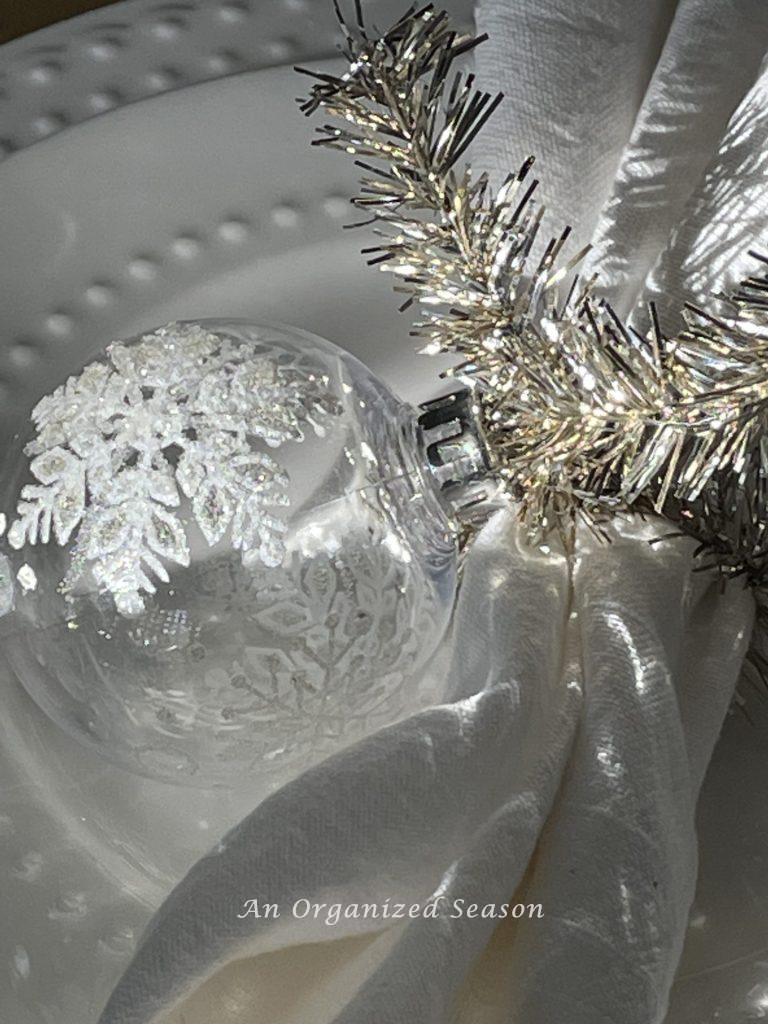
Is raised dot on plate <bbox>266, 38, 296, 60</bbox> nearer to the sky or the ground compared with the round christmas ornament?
nearer to the sky

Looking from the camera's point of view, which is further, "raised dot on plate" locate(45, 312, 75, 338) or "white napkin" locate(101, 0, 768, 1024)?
"raised dot on plate" locate(45, 312, 75, 338)

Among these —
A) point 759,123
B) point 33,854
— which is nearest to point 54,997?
point 33,854

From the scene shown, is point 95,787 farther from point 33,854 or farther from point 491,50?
point 491,50

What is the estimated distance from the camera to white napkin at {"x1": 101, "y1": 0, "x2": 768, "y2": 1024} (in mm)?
271

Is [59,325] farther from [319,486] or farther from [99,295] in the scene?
[319,486]

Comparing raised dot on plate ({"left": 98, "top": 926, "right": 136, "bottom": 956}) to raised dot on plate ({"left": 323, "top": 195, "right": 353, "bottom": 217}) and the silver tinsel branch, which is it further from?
raised dot on plate ({"left": 323, "top": 195, "right": 353, "bottom": 217})

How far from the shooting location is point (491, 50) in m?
0.40

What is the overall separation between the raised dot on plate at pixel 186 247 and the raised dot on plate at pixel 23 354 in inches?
2.3

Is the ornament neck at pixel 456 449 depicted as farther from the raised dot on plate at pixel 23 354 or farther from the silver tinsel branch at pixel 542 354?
the raised dot on plate at pixel 23 354

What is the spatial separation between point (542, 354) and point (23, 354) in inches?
7.9

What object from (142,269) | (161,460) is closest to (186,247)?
(142,269)

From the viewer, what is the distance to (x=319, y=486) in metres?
0.32

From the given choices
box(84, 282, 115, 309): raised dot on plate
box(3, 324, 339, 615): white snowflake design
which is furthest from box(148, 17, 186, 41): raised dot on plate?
box(3, 324, 339, 615): white snowflake design

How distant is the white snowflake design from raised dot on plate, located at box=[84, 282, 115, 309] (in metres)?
0.12
